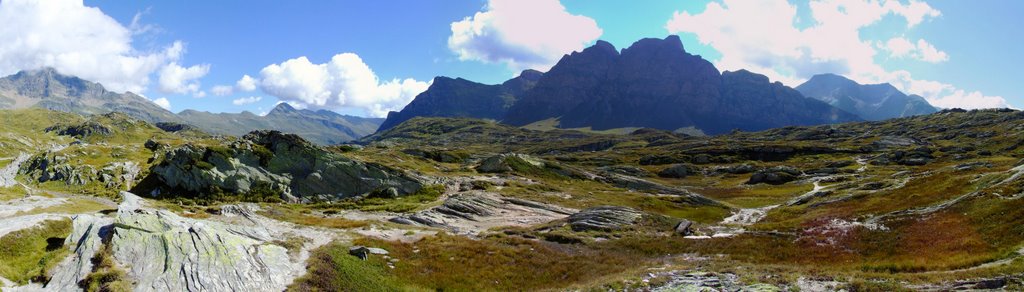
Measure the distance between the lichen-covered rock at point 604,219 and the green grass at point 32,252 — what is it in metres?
44.7

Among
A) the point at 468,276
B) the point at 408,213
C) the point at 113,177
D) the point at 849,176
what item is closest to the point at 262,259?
the point at 468,276

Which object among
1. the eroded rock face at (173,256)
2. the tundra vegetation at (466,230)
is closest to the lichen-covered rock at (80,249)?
the eroded rock face at (173,256)

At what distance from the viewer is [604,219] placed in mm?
60656

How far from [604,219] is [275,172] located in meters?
55.5

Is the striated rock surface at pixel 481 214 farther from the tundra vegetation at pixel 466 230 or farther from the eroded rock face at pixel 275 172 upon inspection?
the eroded rock face at pixel 275 172

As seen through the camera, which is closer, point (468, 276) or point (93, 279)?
point (93, 279)

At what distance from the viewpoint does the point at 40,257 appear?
25.2 meters

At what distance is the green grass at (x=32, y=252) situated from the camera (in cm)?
2325

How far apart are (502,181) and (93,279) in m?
93.0

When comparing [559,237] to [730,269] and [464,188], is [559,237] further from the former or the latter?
[464,188]

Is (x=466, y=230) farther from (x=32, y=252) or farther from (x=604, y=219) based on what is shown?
(x=32, y=252)

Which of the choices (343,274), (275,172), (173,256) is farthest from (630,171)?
(173,256)

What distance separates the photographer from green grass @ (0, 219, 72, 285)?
2325 centimetres

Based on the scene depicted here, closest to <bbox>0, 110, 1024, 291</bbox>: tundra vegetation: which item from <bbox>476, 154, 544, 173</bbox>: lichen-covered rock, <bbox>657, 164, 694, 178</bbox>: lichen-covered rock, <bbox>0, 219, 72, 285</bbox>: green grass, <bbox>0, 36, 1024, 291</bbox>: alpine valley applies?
<bbox>0, 219, 72, 285</bbox>: green grass
